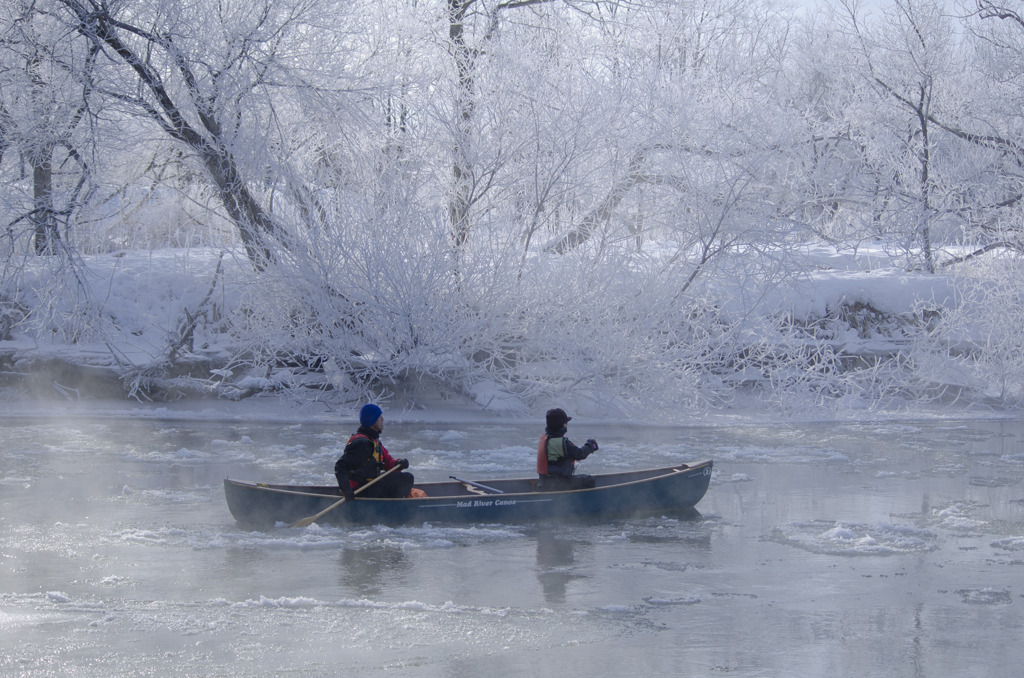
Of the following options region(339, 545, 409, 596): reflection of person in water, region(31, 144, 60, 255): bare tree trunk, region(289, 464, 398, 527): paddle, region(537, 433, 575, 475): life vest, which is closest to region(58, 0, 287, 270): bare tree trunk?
region(31, 144, 60, 255): bare tree trunk

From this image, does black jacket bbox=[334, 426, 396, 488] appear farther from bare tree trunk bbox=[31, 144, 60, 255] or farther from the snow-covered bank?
bare tree trunk bbox=[31, 144, 60, 255]

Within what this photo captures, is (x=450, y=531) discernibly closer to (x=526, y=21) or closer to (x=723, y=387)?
(x=723, y=387)

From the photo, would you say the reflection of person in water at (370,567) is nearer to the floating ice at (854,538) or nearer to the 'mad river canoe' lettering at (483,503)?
the 'mad river canoe' lettering at (483,503)

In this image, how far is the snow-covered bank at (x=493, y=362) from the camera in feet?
49.2

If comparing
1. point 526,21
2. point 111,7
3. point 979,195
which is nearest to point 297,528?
point 111,7

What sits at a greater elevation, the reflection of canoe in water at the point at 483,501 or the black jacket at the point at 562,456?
the black jacket at the point at 562,456

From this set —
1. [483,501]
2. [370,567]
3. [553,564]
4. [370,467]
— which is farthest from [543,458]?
[370,567]

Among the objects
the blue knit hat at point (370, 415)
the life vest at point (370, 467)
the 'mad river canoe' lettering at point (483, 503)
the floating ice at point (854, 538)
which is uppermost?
the blue knit hat at point (370, 415)

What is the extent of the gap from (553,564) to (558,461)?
1.60 meters

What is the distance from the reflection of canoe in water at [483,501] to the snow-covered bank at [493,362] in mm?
5807

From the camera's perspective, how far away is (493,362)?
50.2 feet

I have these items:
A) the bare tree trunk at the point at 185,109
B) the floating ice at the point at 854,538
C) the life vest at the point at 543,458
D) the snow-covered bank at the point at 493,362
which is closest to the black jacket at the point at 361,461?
the life vest at the point at 543,458

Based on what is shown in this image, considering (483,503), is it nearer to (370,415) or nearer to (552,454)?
(552,454)

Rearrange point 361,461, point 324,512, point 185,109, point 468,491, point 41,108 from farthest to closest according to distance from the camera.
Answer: point 185,109, point 41,108, point 468,491, point 361,461, point 324,512
